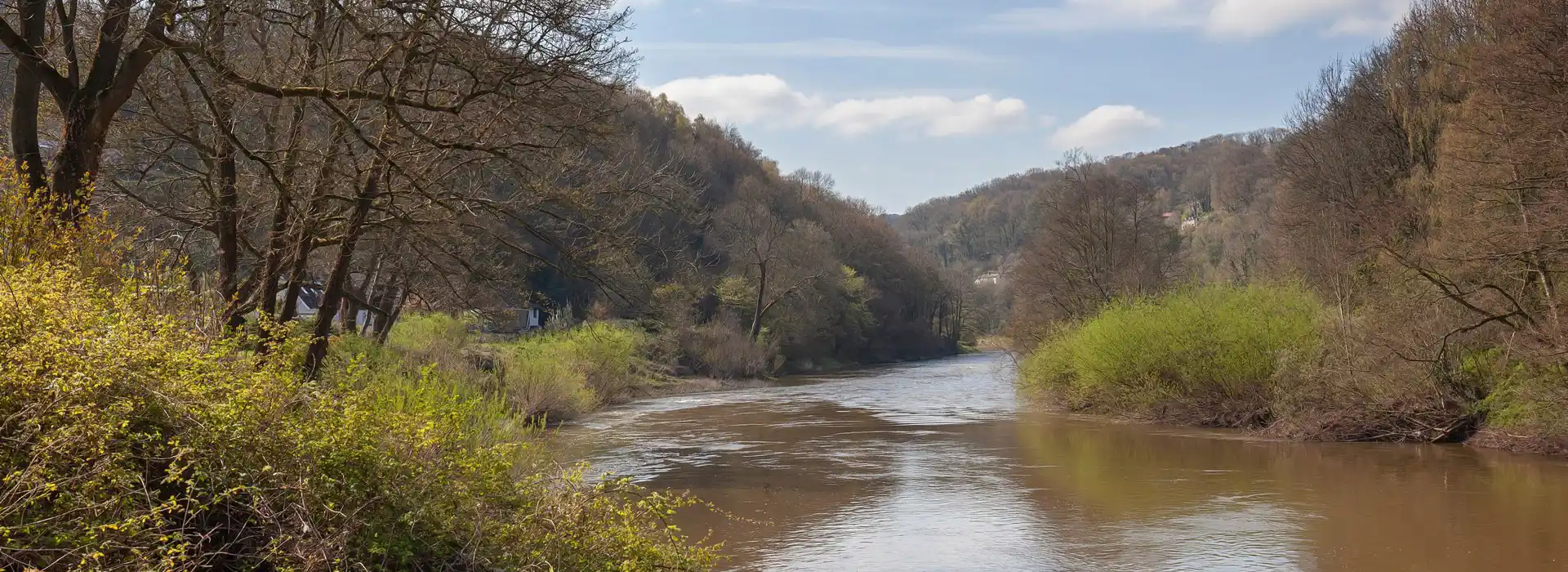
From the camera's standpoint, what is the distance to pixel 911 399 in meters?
36.6

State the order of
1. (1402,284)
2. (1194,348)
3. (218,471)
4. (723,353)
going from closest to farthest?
(218,471) < (1402,284) < (1194,348) < (723,353)

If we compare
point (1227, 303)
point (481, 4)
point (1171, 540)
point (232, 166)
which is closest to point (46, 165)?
point (232, 166)

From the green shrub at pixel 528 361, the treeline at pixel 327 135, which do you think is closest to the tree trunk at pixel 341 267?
the treeline at pixel 327 135

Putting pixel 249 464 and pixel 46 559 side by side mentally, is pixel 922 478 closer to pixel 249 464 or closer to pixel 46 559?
pixel 249 464

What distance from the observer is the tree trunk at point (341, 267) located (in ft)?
41.0

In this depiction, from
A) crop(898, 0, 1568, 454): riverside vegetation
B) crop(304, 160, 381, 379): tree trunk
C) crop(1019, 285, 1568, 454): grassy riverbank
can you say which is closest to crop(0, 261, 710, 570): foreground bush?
crop(304, 160, 381, 379): tree trunk

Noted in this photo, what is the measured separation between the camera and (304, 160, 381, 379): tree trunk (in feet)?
41.0

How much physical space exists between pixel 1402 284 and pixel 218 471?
20938mm

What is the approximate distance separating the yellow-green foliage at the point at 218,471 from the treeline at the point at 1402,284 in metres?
16.1

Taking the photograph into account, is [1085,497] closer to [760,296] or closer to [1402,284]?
[1402,284]

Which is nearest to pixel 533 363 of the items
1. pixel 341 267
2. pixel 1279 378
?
pixel 341 267

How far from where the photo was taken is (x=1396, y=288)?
21.2m

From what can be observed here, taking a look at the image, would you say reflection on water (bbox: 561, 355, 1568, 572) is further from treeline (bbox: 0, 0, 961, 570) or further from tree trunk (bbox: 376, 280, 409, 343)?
tree trunk (bbox: 376, 280, 409, 343)

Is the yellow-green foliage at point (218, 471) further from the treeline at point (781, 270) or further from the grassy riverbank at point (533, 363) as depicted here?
the treeline at point (781, 270)
